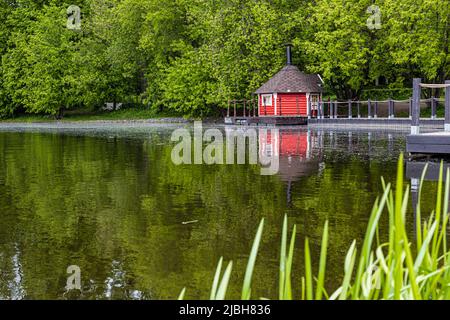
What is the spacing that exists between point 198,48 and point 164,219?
4030 centimetres

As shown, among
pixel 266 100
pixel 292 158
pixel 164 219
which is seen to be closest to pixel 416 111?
pixel 292 158

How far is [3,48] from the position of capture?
60062 mm

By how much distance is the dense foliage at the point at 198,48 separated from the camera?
121ft

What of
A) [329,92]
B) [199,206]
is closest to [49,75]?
[329,92]

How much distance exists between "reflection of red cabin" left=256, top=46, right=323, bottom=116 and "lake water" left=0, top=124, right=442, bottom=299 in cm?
2445

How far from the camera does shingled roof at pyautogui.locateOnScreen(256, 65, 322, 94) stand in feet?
133

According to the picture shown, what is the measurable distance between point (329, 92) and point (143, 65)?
52.7 ft

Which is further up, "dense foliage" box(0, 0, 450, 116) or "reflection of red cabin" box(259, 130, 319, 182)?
"dense foliage" box(0, 0, 450, 116)

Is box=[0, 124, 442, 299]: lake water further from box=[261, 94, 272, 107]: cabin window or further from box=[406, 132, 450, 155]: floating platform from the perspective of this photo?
box=[261, 94, 272, 107]: cabin window

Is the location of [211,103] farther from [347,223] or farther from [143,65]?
[347,223]

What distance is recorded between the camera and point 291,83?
40719mm

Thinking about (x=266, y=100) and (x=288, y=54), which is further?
(x=266, y=100)

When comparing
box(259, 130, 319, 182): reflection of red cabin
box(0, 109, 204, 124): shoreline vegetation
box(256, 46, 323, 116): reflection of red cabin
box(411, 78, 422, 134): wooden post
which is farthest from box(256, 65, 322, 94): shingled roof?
box(411, 78, 422, 134): wooden post

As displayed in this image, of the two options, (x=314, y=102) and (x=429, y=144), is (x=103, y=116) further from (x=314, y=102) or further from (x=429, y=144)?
(x=429, y=144)
